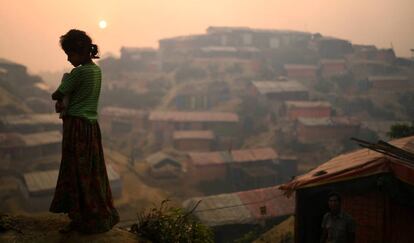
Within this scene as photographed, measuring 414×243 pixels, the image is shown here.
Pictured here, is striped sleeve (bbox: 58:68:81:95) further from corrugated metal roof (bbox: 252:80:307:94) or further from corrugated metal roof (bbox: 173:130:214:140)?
corrugated metal roof (bbox: 252:80:307:94)

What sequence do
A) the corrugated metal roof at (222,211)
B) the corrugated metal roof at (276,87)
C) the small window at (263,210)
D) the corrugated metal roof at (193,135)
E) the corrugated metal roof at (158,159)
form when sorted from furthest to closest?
the corrugated metal roof at (276,87) → the corrugated metal roof at (193,135) → the corrugated metal roof at (158,159) → the small window at (263,210) → the corrugated metal roof at (222,211)

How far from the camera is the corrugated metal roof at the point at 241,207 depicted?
20.0 m

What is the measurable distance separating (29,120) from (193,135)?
16247 mm

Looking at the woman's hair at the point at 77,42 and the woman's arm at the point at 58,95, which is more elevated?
the woman's hair at the point at 77,42

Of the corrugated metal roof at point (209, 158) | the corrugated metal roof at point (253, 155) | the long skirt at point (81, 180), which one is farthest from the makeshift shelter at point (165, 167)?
the long skirt at point (81, 180)

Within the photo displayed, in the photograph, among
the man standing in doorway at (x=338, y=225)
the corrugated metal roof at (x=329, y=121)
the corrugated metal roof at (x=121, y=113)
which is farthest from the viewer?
the corrugated metal roof at (x=121, y=113)

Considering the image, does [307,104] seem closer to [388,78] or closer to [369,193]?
[388,78]

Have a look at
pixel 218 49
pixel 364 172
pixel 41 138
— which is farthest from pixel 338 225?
pixel 218 49

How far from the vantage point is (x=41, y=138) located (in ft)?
108

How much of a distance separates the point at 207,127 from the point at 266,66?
21.0 m

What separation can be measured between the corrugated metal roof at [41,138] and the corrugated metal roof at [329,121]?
24.5 metres

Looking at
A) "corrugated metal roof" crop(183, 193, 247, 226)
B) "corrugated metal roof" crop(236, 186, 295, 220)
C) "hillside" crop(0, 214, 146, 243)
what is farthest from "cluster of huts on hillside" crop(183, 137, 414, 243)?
"corrugated metal roof" crop(236, 186, 295, 220)

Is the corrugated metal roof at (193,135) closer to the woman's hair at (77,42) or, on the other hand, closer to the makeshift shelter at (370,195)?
the makeshift shelter at (370,195)

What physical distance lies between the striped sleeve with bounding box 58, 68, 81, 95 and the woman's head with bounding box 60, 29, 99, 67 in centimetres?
21
